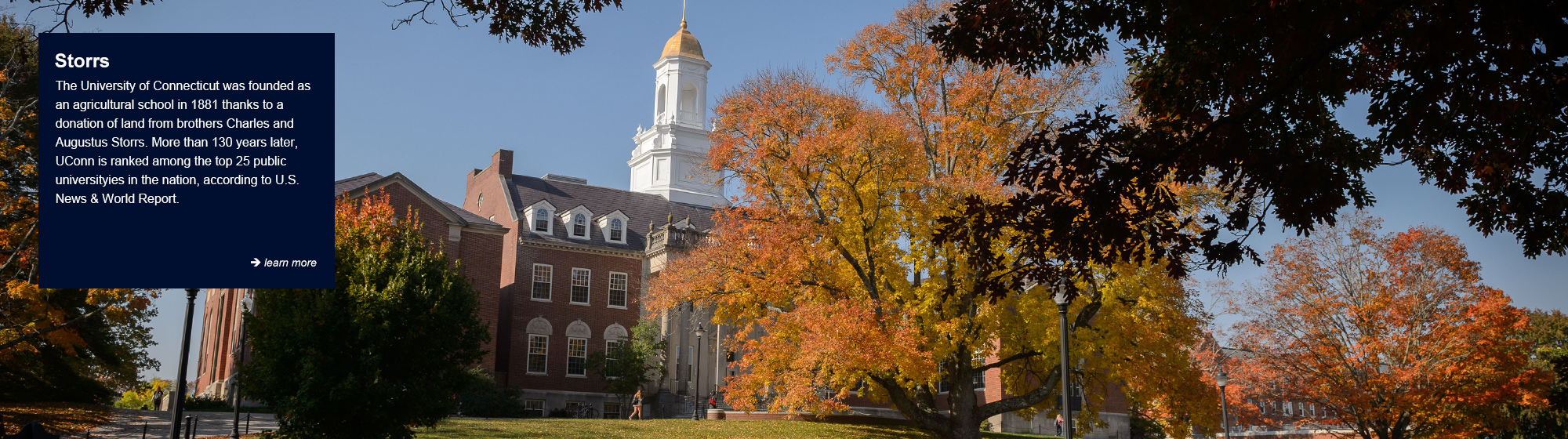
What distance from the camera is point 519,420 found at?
2805cm

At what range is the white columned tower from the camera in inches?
2461

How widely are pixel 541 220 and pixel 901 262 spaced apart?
27.4m

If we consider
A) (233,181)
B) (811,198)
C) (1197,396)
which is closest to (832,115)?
(811,198)

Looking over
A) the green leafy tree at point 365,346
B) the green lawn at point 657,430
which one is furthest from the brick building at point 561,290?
the green leafy tree at point 365,346

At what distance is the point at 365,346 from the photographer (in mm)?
18719

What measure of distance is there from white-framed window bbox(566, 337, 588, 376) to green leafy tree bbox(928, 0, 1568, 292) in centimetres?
A: 4008

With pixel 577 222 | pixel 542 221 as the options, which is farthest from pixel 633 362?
pixel 542 221

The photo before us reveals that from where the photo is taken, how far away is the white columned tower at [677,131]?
62.5 m

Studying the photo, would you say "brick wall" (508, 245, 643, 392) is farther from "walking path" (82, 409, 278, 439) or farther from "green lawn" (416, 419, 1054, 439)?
"green lawn" (416, 419, 1054, 439)

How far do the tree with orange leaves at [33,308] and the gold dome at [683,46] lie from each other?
3601 cm

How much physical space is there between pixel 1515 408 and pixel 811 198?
82.9 feet

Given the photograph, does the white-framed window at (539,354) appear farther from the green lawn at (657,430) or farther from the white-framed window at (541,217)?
the green lawn at (657,430)

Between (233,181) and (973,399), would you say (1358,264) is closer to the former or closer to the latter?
(973,399)

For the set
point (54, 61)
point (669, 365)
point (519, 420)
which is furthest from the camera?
point (669, 365)
